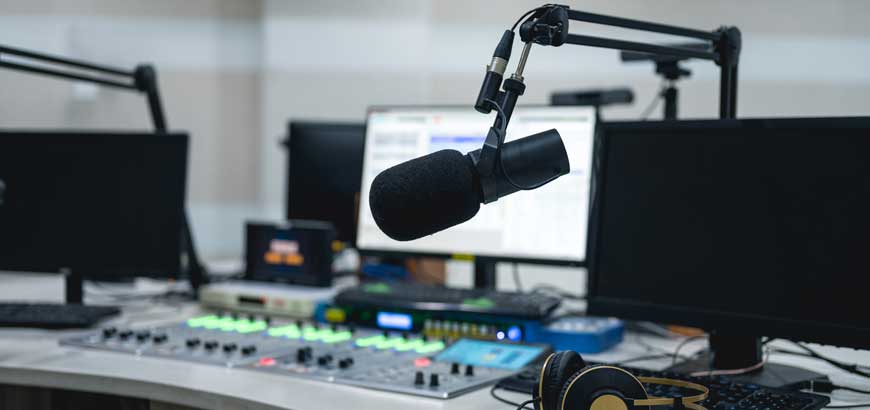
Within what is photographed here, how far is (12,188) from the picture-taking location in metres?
2.00

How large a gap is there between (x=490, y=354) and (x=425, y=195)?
62cm

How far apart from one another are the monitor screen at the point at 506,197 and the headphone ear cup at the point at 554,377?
2.04 ft

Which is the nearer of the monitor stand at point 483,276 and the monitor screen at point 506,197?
the monitor screen at point 506,197

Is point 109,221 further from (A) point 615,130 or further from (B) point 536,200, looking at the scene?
(A) point 615,130

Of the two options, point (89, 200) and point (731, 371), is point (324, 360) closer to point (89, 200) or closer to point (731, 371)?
point (731, 371)

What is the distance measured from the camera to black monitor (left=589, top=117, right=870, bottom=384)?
1.25 metres

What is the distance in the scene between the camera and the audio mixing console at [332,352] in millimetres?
1402

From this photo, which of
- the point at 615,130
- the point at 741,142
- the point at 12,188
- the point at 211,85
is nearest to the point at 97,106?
the point at 211,85

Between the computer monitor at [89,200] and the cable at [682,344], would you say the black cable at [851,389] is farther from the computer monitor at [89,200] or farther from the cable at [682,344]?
the computer monitor at [89,200]

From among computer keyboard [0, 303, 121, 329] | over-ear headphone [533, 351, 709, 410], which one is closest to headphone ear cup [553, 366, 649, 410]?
over-ear headphone [533, 351, 709, 410]

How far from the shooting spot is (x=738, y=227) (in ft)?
4.44

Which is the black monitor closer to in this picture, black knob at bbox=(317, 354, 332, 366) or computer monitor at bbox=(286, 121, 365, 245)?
black knob at bbox=(317, 354, 332, 366)

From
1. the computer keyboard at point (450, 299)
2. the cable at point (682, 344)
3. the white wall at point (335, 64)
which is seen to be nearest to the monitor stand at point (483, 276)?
the computer keyboard at point (450, 299)

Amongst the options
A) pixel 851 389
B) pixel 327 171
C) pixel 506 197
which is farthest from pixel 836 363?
pixel 327 171
